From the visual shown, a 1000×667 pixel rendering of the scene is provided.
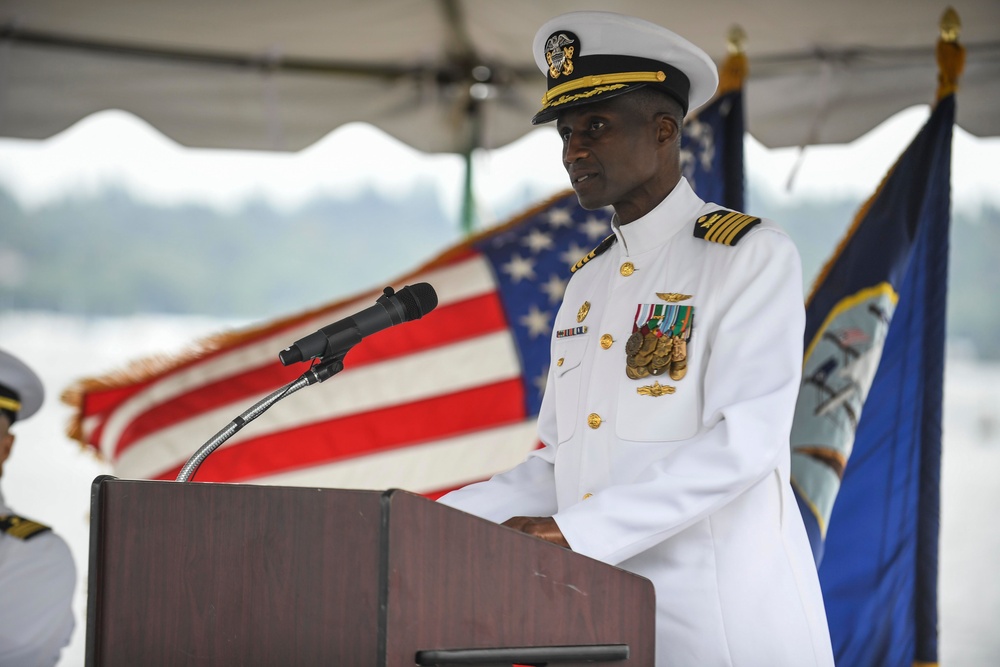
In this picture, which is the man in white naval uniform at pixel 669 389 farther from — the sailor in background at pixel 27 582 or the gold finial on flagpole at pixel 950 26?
the sailor in background at pixel 27 582

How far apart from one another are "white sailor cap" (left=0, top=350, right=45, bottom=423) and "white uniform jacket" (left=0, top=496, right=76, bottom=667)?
39 cm

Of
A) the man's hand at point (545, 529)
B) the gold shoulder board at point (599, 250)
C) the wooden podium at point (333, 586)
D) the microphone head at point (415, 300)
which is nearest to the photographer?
the wooden podium at point (333, 586)

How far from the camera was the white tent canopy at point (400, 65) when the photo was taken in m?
3.32

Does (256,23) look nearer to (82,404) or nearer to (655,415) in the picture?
(82,404)

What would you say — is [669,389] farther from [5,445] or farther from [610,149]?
[5,445]

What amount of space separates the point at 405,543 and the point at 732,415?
492 mm

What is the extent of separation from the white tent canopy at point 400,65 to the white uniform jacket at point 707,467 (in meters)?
2.13

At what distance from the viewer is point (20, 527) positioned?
2.96 m

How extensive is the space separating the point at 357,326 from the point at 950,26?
88.3 inches

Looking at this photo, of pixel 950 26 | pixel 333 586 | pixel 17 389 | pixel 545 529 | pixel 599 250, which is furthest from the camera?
pixel 17 389

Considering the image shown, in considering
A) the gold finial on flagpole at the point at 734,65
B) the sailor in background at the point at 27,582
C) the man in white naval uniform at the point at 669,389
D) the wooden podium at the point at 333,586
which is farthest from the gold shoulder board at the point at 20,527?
the gold finial on flagpole at the point at 734,65

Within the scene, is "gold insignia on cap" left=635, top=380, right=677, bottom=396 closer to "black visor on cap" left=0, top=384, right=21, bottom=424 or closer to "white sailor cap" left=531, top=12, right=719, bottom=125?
"white sailor cap" left=531, top=12, right=719, bottom=125

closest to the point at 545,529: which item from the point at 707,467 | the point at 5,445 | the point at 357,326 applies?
the point at 707,467

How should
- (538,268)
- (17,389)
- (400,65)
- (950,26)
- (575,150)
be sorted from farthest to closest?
(400,65), (538,268), (17,389), (950,26), (575,150)
